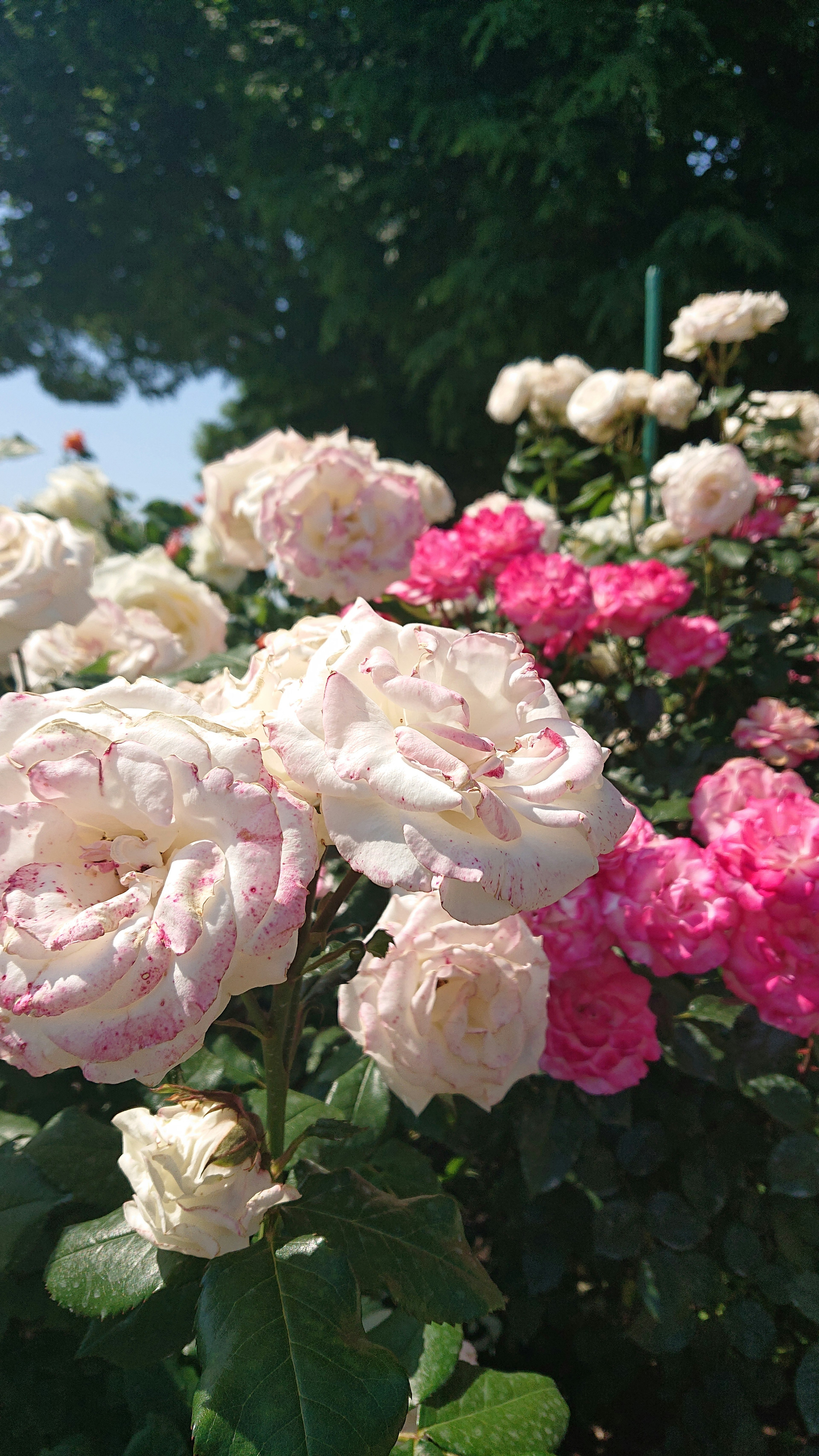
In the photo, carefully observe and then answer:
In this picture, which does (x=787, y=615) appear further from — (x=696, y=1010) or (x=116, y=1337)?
(x=116, y=1337)

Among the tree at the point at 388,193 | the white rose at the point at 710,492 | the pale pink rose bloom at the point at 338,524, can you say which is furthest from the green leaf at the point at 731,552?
the tree at the point at 388,193

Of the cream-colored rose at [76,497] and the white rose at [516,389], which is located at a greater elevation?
the white rose at [516,389]

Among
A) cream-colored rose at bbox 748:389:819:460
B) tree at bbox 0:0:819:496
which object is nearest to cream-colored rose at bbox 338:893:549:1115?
cream-colored rose at bbox 748:389:819:460

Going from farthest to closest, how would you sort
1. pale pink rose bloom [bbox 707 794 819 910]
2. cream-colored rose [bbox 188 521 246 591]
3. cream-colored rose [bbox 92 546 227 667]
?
cream-colored rose [bbox 188 521 246 591], cream-colored rose [bbox 92 546 227 667], pale pink rose bloom [bbox 707 794 819 910]

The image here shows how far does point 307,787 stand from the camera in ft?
1.64

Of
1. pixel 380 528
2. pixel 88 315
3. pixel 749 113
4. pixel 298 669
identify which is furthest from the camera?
pixel 88 315

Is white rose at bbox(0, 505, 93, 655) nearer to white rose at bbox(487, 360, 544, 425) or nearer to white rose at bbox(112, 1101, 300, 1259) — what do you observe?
white rose at bbox(112, 1101, 300, 1259)

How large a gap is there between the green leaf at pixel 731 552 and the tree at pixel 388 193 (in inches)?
73.4

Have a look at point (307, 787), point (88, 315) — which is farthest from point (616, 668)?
point (88, 315)

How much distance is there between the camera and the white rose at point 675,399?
6.21 feet

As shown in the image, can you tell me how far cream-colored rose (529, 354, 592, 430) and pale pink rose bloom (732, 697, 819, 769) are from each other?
1.05m

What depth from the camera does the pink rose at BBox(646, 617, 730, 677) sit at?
1.48 m

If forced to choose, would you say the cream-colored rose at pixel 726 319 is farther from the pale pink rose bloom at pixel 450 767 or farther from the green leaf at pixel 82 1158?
the green leaf at pixel 82 1158

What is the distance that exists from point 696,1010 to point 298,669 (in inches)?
28.8
